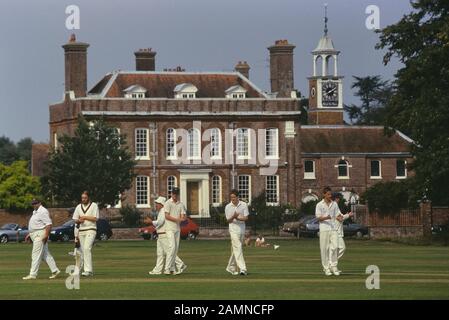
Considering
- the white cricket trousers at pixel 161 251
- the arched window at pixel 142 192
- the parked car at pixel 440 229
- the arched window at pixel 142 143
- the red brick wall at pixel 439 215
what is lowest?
the white cricket trousers at pixel 161 251

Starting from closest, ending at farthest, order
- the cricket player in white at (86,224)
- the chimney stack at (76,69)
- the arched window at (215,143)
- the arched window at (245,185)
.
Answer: the cricket player in white at (86,224)
the chimney stack at (76,69)
the arched window at (245,185)
the arched window at (215,143)

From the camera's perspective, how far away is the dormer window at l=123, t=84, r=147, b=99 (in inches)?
4375

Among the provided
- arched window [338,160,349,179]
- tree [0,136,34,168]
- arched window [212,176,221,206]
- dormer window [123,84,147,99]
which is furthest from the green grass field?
tree [0,136,34,168]

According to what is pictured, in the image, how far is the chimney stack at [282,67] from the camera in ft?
373

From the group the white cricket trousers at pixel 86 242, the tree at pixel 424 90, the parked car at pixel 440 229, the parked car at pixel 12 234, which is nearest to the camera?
the white cricket trousers at pixel 86 242

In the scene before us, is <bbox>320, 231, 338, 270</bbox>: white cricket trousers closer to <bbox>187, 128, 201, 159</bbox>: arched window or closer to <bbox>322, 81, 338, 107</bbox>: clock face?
<bbox>187, 128, 201, 159</bbox>: arched window

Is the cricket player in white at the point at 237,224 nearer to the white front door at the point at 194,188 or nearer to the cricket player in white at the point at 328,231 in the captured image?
the cricket player in white at the point at 328,231

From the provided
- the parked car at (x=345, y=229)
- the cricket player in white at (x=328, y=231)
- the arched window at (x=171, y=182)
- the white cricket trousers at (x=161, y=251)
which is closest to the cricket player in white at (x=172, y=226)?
the white cricket trousers at (x=161, y=251)

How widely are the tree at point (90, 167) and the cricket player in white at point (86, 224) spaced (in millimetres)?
50640

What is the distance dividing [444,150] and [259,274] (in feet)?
93.4

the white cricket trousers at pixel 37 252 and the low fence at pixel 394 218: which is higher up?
the low fence at pixel 394 218

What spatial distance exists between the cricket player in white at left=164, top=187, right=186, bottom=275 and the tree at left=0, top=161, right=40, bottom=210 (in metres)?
63.7
